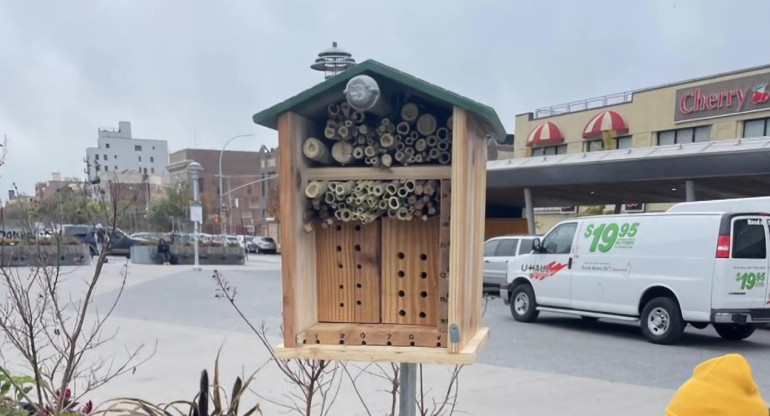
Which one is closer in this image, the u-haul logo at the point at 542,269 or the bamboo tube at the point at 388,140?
the bamboo tube at the point at 388,140

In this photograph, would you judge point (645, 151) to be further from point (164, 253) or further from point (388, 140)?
point (164, 253)

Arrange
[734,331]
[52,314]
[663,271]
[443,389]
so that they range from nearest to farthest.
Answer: [52,314] → [443,389] → [663,271] → [734,331]

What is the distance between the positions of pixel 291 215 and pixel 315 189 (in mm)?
124

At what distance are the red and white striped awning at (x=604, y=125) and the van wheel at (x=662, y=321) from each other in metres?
19.4

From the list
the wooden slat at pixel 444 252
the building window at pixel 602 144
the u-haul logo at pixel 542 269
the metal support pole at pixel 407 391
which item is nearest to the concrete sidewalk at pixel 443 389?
the metal support pole at pixel 407 391

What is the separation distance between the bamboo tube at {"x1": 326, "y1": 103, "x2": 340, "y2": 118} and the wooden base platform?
82 cm

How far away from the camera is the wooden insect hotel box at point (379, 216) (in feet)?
6.50

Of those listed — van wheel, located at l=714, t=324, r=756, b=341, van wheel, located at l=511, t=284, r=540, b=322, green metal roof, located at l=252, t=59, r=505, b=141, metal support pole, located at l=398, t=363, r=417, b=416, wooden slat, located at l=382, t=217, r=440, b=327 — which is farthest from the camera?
van wheel, located at l=511, t=284, r=540, b=322

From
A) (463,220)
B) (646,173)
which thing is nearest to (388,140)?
(463,220)

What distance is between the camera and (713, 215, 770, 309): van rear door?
8156mm

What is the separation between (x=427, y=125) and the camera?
6.84 ft

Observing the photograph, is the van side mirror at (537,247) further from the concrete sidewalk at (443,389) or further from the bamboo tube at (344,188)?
the bamboo tube at (344,188)

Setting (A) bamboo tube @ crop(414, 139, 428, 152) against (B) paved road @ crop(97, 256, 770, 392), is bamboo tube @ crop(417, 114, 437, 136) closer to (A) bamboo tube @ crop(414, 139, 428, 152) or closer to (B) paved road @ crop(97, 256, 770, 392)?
(A) bamboo tube @ crop(414, 139, 428, 152)

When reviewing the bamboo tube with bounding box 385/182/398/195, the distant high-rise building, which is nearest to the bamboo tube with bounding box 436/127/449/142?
the bamboo tube with bounding box 385/182/398/195
